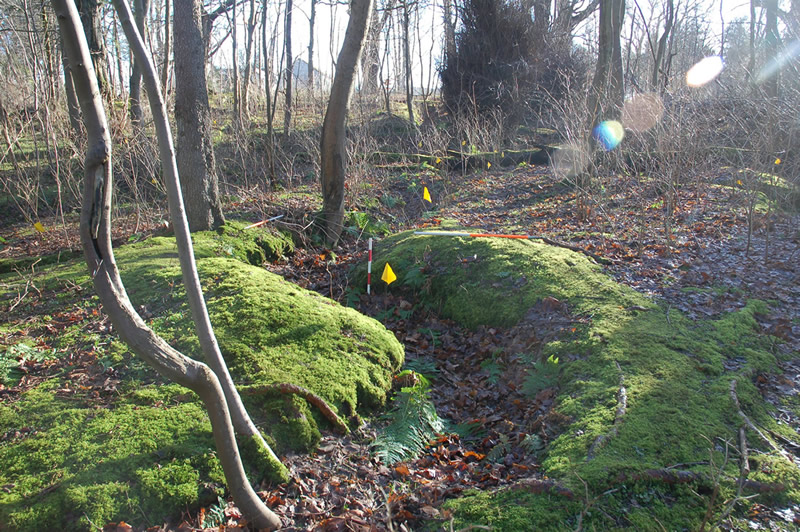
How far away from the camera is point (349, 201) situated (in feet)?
30.7

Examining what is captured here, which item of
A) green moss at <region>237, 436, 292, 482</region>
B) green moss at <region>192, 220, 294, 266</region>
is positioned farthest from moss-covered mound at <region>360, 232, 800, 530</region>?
green moss at <region>192, 220, 294, 266</region>

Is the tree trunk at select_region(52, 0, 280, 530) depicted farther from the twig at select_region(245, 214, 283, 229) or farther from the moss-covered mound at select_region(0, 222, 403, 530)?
the twig at select_region(245, 214, 283, 229)

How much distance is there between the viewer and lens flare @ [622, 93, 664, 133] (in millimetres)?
9116

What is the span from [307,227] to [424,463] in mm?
5251

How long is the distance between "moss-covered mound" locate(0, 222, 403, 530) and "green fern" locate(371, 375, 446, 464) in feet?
0.76

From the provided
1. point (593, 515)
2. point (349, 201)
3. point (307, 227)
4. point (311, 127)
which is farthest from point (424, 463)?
point (311, 127)

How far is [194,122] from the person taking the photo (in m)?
6.40

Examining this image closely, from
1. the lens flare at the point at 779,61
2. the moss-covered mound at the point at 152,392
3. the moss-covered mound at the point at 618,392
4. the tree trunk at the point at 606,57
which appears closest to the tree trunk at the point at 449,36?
the tree trunk at the point at 606,57

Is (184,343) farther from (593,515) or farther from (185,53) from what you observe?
(185,53)

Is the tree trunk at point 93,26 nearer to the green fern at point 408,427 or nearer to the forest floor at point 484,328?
the forest floor at point 484,328

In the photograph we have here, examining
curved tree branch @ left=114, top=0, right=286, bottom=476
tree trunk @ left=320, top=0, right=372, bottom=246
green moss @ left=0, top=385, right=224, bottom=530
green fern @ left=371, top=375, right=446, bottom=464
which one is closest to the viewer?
curved tree branch @ left=114, top=0, right=286, bottom=476

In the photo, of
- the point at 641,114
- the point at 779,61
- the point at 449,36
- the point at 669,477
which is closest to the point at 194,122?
the point at 669,477

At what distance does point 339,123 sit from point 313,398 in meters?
5.17

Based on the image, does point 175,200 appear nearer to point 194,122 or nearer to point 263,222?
point 194,122
